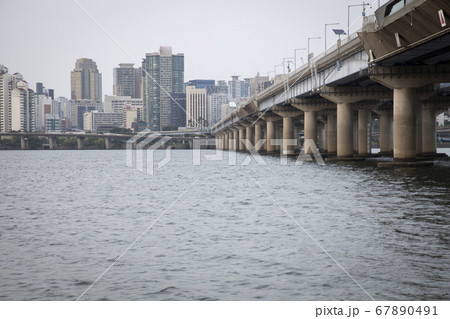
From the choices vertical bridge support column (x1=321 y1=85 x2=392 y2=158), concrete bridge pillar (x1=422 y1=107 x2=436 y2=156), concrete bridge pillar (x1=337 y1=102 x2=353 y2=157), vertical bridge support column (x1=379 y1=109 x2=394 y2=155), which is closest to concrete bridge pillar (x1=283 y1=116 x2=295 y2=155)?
vertical bridge support column (x1=379 y1=109 x2=394 y2=155)

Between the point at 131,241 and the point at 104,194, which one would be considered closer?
the point at 131,241

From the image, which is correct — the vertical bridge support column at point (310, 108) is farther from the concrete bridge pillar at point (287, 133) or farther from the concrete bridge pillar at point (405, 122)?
the concrete bridge pillar at point (405, 122)

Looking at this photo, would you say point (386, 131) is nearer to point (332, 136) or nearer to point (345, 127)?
point (332, 136)

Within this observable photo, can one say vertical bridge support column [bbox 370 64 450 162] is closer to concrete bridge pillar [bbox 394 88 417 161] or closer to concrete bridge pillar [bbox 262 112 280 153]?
concrete bridge pillar [bbox 394 88 417 161]

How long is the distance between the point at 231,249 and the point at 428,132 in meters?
89.7

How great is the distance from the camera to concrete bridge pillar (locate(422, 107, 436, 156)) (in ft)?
322

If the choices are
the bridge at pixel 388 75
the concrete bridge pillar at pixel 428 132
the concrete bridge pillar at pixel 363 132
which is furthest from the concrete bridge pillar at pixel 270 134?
the concrete bridge pillar at pixel 428 132

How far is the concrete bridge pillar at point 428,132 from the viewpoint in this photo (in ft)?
322

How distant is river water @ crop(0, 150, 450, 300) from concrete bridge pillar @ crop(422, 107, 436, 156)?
68.4 m

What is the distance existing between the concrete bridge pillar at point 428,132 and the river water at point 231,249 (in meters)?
68.4

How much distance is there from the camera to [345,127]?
79.6m
